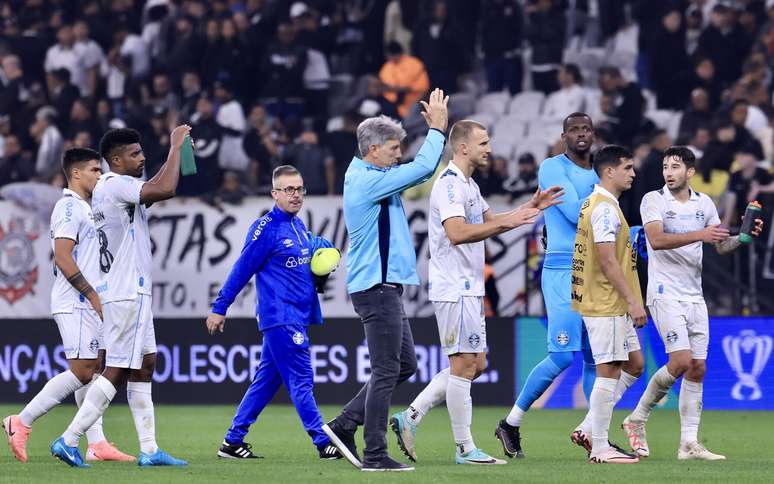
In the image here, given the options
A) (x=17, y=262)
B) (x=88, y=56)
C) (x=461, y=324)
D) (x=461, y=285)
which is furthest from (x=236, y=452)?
(x=88, y=56)

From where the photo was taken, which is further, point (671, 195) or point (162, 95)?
point (162, 95)

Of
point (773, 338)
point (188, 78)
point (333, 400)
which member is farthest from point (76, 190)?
point (188, 78)

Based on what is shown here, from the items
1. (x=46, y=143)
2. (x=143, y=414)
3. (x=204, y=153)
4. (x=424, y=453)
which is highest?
(x=46, y=143)

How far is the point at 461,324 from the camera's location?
9.95m

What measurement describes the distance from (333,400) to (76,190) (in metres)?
6.87

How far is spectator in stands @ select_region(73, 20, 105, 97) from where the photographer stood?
76.5ft

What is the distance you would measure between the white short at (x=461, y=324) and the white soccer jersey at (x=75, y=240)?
2.62 metres

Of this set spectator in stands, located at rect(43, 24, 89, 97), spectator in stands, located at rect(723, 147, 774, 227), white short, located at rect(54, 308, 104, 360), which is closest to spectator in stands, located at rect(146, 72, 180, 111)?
spectator in stands, located at rect(43, 24, 89, 97)

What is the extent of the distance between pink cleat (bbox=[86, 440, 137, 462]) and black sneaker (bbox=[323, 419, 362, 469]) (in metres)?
1.64

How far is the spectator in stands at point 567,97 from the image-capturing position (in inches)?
821

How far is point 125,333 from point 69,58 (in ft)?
47.1

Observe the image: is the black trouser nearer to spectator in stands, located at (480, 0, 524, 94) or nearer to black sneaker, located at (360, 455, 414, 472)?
black sneaker, located at (360, 455, 414, 472)

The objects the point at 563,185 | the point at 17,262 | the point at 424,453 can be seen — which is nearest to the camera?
the point at 563,185

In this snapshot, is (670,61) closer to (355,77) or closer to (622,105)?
(622,105)
